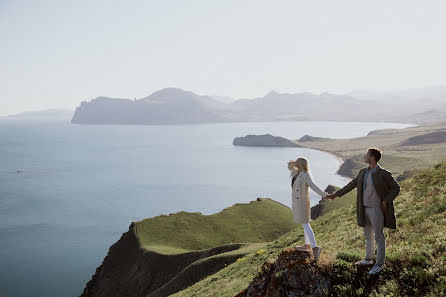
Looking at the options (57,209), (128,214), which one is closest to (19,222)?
(57,209)

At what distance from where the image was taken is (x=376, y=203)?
10.4 meters

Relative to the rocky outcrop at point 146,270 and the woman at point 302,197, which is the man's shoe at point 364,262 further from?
the rocky outcrop at point 146,270

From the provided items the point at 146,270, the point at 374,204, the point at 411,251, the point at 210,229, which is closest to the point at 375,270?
the point at 411,251

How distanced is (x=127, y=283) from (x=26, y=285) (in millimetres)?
40264

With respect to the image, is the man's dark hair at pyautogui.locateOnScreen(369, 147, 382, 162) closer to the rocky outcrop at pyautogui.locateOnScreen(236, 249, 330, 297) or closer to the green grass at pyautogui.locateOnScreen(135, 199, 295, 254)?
the rocky outcrop at pyautogui.locateOnScreen(236, 249, 330, 297)

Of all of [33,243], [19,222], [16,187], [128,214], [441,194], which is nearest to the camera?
[441,194]

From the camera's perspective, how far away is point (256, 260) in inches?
1074

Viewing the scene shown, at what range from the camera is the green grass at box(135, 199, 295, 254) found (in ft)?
188

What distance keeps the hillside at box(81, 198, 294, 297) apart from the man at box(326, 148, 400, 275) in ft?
90.0

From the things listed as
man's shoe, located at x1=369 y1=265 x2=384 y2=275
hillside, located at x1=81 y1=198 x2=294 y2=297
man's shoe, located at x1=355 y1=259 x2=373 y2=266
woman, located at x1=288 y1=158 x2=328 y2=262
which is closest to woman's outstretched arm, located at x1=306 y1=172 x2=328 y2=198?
woman, located at x1=288 y1=158 x2=328 y2=262

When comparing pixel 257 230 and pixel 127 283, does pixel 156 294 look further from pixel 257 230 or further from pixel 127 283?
pixel 257 230

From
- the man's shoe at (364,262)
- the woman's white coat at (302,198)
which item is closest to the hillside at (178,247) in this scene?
the woman's white coat at (302,198)

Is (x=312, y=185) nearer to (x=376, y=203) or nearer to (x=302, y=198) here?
(x=302, y=198)

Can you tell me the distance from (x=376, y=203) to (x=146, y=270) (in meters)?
46.6
